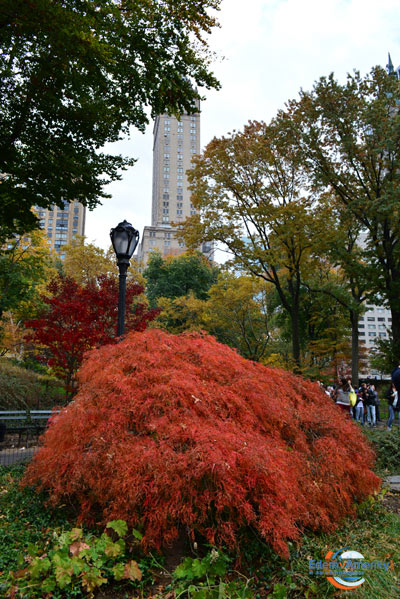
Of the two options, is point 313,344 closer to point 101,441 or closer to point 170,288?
point 170,288

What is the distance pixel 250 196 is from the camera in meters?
15.4

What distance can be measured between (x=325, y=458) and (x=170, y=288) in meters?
26.5

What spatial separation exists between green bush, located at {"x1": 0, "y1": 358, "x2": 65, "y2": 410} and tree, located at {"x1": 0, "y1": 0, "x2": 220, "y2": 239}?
5232 millimetres

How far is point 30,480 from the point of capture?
4102 millimetres

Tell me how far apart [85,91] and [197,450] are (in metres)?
7.63

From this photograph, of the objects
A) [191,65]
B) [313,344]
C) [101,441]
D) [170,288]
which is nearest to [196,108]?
[191,65]

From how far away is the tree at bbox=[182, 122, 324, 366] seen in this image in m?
14.8

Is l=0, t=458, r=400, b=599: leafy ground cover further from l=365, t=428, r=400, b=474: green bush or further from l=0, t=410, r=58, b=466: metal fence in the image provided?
l=0, t=410, r=58, b=466: metal fence

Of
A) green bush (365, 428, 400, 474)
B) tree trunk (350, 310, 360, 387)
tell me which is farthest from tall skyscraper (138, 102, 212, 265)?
green bush (365, 428, 400, 474)

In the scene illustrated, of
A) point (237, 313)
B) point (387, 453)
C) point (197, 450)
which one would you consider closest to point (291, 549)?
point (197, 450)

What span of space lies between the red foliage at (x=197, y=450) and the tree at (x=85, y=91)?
524 centimetres

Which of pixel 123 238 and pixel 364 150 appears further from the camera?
pixel 364 150

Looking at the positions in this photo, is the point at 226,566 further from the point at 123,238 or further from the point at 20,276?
the point at 20,276

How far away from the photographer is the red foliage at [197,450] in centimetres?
291
